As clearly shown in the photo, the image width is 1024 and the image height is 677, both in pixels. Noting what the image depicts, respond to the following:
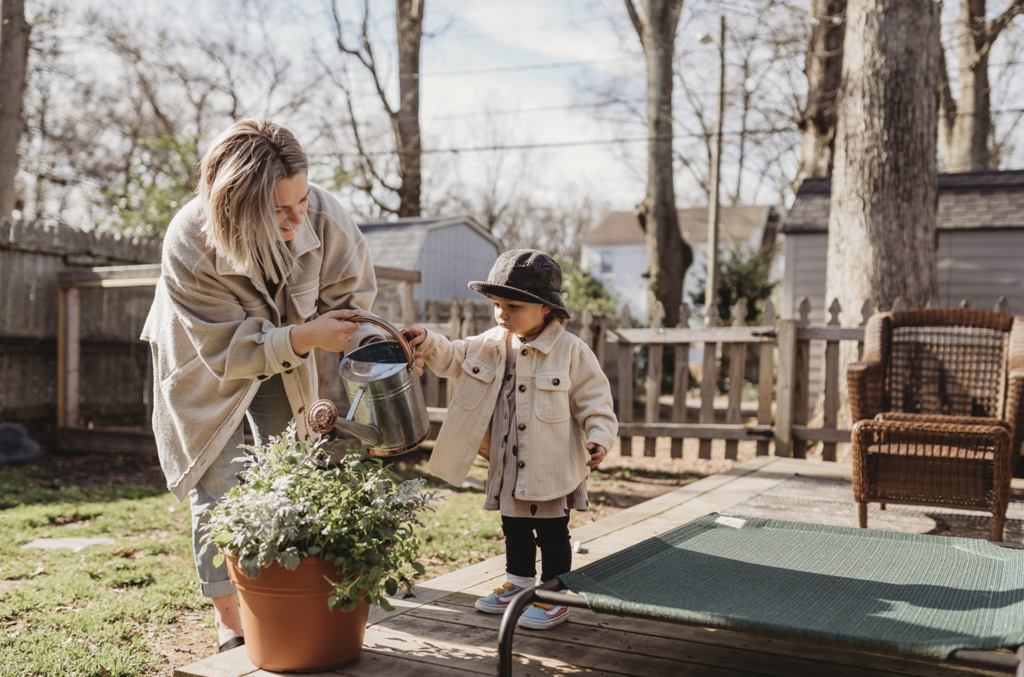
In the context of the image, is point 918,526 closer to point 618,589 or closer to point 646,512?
point 646,512

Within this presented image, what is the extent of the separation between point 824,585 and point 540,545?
0.86 m

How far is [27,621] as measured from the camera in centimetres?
278

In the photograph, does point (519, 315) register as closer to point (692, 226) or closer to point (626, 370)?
point (626, 370)

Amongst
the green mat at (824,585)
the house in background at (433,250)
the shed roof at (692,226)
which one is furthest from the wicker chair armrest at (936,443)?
the shed roof at (692,226)

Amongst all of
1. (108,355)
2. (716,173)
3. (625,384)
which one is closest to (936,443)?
(625,384)

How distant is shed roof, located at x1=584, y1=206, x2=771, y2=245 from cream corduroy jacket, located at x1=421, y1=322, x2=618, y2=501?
3006 centimetres

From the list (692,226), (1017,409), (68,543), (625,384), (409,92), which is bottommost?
(68,543)

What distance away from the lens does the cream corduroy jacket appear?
2477 millimetres

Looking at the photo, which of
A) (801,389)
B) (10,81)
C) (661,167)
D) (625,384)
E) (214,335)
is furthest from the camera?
(661,167)

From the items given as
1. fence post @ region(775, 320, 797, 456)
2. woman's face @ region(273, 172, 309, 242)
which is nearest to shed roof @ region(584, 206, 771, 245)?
fence post @ region(775, 320, 797, 456)

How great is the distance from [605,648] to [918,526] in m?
2.25

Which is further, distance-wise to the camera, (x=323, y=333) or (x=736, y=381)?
(x=736, y=381)

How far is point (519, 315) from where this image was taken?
8.49 ft

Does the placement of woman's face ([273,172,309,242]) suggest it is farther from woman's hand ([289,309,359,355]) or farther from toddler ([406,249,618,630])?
toddler ([406,249,618,630])
